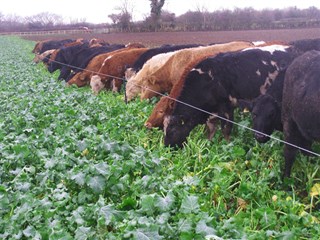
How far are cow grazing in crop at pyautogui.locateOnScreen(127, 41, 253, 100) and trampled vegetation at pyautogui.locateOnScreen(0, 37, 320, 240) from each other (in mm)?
3028

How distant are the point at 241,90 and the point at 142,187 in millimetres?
3862

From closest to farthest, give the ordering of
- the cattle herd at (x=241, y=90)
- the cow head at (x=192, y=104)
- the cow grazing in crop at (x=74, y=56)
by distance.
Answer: the cattle herd at (x=241, y=90)
the cow head at (x=192, y=104)
the cow grazing in crop at (x=74, y=56)

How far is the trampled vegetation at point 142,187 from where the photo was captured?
13.1 ft

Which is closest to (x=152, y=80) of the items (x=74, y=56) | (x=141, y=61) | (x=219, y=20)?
(x=141, y=61)

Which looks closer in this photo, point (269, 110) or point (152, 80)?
point (269, 110)

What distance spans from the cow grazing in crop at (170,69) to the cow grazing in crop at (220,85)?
2.58m

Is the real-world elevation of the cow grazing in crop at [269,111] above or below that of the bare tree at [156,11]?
below

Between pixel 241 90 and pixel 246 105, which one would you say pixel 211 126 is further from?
pixel 246 105

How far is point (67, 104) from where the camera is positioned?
9547mm

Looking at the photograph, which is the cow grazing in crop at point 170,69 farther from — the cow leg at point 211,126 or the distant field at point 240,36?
the distant field at point 240,36

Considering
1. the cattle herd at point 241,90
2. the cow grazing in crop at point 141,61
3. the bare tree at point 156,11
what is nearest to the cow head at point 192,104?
the cattle herd at point 241,90

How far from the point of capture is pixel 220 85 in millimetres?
7891

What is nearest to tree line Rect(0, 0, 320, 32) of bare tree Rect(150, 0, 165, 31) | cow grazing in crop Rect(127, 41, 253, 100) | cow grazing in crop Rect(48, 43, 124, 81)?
bare tree Rect(150, 0, 165, 31)

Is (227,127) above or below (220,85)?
below
